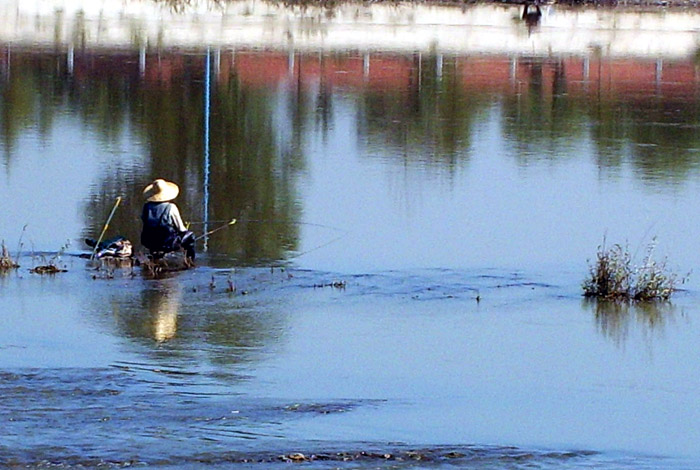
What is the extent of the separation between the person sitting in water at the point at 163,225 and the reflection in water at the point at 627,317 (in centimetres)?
358

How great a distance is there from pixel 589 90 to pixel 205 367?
2351cm

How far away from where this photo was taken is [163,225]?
14320 mm

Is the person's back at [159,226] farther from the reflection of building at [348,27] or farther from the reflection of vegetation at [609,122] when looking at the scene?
the reflection of building at [348,27]

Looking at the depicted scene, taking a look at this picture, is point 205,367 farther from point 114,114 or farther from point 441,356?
point 114,114

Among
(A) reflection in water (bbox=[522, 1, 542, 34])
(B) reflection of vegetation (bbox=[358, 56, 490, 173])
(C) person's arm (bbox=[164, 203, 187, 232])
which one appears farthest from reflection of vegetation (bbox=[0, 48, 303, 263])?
(A) reflection in water (bbox=[522, 1, 542, 34])

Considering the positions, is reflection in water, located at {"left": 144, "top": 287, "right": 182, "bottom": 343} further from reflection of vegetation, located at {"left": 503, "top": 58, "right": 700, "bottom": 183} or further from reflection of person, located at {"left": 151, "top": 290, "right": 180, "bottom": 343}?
reflection of vegetation, located at {"left": 503, "top": 58, "right": 700, "bottom": 183}

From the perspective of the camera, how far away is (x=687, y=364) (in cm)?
1124

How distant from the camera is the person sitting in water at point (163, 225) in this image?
14258 millimetres

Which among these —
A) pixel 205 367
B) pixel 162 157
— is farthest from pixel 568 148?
pixel 205 367

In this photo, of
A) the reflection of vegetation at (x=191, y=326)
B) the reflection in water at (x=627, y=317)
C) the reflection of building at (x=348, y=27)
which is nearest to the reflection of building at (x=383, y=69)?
the reflection of building at (x=348, y=27)

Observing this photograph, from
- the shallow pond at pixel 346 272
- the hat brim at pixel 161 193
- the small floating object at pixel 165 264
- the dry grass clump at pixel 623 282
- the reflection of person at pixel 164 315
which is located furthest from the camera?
the hat brim at pixel 161 193

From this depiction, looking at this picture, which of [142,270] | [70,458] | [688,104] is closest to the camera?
[70,458]

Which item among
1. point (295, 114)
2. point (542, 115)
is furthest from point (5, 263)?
point (542, 115)

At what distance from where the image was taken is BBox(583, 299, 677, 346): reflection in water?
12.3m
